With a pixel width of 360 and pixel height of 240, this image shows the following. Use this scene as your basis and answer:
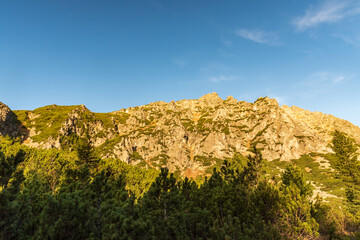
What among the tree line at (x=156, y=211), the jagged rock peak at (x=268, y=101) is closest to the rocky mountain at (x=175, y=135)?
the jagged rock peak at (x=268, y=101)

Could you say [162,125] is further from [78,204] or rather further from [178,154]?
[78,204]

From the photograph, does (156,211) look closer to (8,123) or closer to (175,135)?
(175,135)

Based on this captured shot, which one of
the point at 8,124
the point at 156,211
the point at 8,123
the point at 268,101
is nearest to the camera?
the point at 156,211

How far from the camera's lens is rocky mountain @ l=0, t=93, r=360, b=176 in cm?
13462

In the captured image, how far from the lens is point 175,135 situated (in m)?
166

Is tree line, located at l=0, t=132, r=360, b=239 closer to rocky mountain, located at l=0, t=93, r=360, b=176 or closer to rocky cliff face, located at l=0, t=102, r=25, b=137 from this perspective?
rocky mountain, located at l=0, t=93, r=360, b=176

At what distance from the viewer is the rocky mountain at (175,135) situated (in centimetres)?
13462

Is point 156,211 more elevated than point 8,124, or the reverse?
point 8,124

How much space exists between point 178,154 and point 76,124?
97.8m

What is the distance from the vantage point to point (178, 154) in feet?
490

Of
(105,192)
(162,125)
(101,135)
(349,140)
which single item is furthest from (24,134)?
(349,140)

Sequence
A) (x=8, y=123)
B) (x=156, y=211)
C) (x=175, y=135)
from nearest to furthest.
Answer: (x=156, y=211)
(x=8, y=123)
(x=175, y=135)

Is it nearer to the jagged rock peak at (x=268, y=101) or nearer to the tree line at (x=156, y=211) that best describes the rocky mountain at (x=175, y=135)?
the jagged rock peak at (x=268, y=101)

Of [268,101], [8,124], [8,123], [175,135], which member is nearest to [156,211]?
[175,135]
